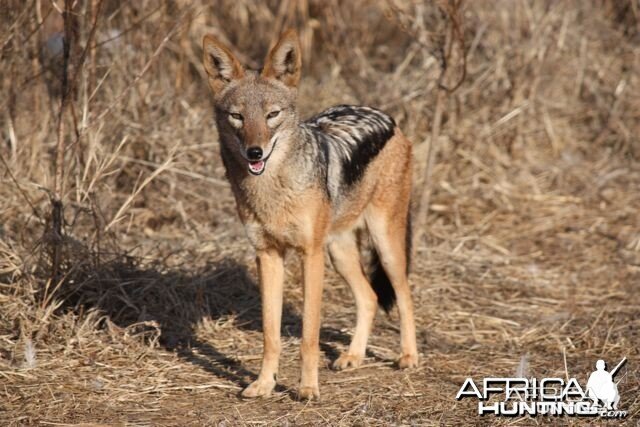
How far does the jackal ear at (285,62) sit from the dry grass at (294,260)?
1.38 meters

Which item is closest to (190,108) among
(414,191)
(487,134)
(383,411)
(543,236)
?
(414,191)

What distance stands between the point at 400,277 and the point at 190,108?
409 cm

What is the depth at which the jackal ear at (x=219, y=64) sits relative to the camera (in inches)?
213

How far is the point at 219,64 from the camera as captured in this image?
5.50 metres

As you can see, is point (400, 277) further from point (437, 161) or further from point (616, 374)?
point (437, 161)

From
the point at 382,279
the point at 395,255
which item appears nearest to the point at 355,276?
the point at 382,279

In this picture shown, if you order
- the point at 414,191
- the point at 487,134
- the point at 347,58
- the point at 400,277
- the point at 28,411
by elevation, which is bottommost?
the point at 28,411

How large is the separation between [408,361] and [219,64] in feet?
7.15

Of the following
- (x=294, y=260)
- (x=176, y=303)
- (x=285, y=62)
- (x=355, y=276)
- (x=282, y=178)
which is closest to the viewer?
(x=282, y=178)

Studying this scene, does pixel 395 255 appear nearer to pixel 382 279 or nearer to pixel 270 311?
pixel 382 279

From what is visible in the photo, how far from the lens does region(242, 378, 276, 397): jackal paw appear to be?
5422mm

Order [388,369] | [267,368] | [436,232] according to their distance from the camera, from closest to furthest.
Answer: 1. [267,368]
2. [388,369]
3. [436,232]

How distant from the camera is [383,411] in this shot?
17.0 feet

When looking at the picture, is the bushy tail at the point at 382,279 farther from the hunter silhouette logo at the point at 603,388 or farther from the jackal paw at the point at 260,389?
the hunter silhouette logo at the point at 603,388
